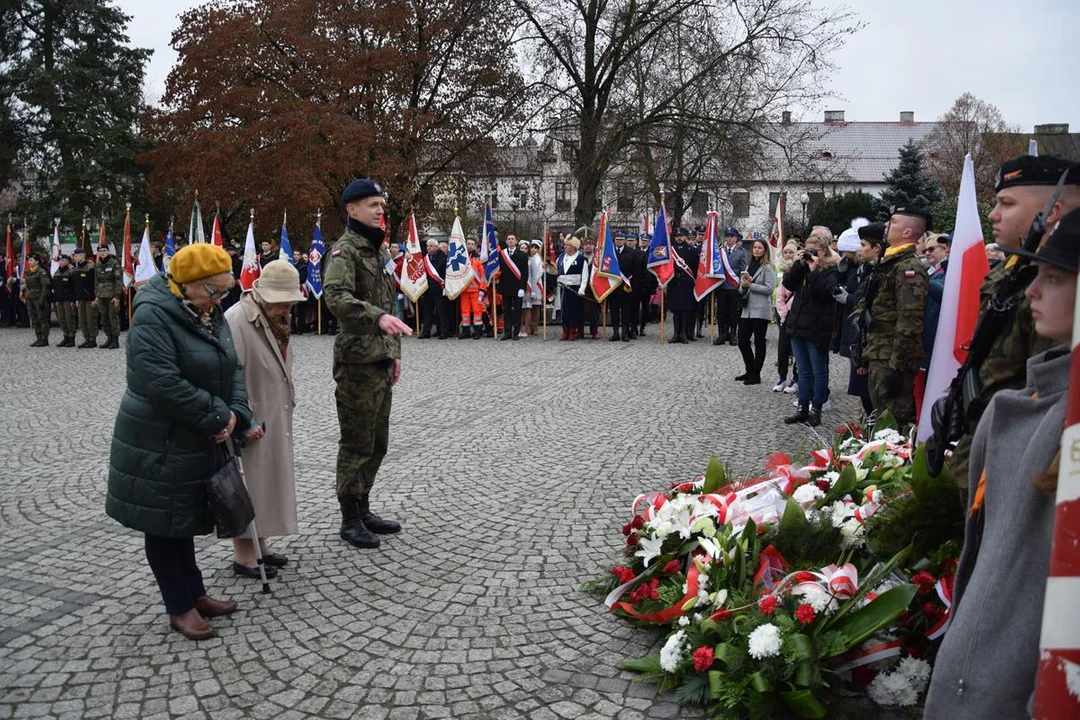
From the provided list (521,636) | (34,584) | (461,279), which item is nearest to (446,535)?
(521,636)

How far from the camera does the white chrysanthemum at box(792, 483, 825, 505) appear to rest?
400 cm

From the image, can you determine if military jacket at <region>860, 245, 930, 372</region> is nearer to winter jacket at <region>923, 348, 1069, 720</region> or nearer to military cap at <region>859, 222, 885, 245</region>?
military cap at <region>859, 222, 885, 245</region>

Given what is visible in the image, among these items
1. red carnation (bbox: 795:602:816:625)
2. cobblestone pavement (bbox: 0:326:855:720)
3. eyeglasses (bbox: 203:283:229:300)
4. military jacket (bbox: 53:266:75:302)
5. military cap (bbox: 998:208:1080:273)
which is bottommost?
cobblestone pavement (bbox: 0:326:855:720)

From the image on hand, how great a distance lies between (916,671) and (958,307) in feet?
7.49

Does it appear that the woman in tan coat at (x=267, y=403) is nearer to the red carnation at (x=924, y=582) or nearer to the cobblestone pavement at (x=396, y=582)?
the cobblestone pavement at (x=396, y=582)

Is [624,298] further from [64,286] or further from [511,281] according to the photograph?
[64,286]

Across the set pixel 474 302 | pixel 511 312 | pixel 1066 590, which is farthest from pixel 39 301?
pixel 1066 590

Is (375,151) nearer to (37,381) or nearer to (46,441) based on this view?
(37,381)

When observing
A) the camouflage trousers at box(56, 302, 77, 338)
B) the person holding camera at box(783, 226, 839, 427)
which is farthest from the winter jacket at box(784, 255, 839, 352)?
the camouflage trousers at box(56, 302, 77, 338)

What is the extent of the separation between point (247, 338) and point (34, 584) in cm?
173

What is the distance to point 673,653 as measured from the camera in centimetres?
322

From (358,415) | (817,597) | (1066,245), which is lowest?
(817,597)

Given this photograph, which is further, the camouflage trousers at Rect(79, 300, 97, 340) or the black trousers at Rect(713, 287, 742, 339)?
the camouflage trousers at Rect(79, 300, 97, 340)

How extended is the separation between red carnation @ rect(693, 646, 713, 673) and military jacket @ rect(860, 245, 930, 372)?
348 cm
